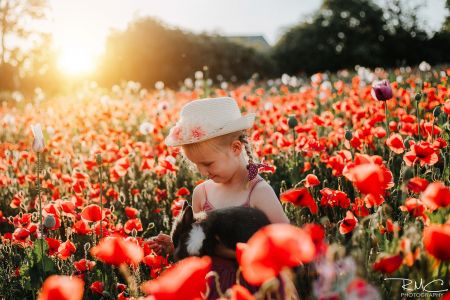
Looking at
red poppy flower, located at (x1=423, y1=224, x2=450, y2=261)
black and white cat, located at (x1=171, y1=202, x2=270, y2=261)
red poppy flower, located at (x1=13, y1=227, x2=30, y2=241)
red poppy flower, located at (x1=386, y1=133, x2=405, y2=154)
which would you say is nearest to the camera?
red poppy flower, located at (x1=423, y1=224, x2=450, y2=261)

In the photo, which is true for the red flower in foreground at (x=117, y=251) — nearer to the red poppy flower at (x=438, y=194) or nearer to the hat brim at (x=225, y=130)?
the red poppy flower at (x=438, y=194)

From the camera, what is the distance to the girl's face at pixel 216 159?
2473 millimetres

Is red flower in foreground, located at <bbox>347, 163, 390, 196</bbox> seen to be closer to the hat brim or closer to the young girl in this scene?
the young girl

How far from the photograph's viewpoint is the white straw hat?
2473 millimetres

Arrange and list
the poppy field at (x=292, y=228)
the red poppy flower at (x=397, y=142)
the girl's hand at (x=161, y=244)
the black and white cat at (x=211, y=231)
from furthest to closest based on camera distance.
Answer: the red poppy flower at (x=397, y=142) < the girl's hand at (x=161, y=244) < the black and white cat at (x=211, y=231) < the poppy field at (x=292, y=228)

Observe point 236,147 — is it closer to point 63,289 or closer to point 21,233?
point 21,233

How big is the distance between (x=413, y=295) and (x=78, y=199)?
198 centimetres

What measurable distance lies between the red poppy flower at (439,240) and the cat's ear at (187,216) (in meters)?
0.96

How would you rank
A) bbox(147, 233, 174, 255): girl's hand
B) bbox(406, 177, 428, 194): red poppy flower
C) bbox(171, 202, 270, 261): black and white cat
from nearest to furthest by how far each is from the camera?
bbox(406, 177, 428, 194): red poppy flower < bbox(171, 202, 270, 261): black and white cat < bbox(147, 233, 174, 255): girl's hand

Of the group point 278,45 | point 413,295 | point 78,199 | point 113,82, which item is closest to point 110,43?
point 113,82

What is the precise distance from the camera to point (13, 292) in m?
2.67

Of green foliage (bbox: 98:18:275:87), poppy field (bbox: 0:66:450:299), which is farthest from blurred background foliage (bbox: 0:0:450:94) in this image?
poppy field (bbox: 0:66:450:299)

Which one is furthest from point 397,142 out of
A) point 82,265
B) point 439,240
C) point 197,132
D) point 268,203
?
point 82,265

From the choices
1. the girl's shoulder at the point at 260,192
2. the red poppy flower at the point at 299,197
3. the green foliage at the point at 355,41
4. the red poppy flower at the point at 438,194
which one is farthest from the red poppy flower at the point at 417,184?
the green foliage at the point at 355,41
